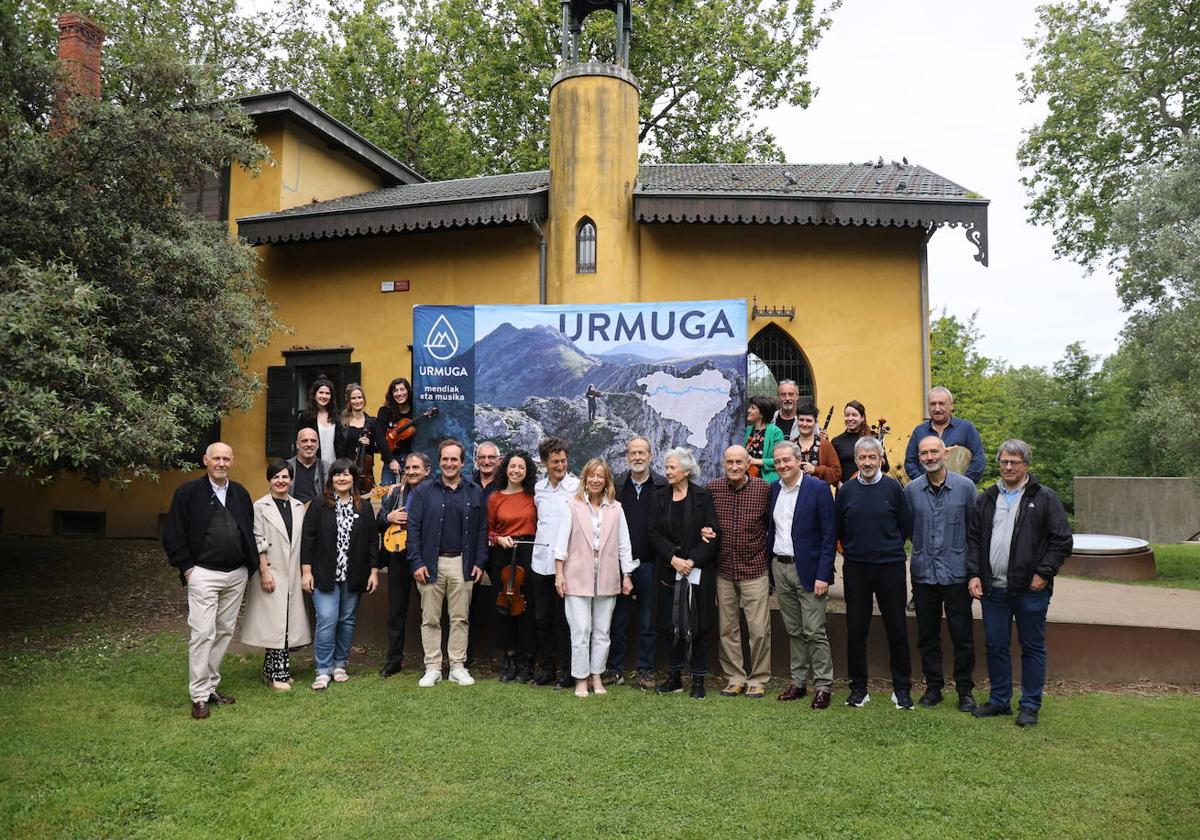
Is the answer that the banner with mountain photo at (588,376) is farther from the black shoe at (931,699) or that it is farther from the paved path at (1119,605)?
the black shoe at (931,699)

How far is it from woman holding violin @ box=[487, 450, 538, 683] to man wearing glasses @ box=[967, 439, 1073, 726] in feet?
10.2

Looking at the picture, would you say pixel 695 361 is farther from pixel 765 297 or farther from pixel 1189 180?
pixel 1189 180

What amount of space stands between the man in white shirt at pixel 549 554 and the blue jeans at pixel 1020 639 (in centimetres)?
293

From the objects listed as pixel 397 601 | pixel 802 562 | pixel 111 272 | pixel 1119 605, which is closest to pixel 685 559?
pixel 802 562

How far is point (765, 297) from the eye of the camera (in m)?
10.8

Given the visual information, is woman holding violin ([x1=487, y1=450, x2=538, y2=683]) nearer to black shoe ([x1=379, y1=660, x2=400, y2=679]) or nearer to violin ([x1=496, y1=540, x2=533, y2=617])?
violin ([x1=496, y1=540, x2=533, y2=617])

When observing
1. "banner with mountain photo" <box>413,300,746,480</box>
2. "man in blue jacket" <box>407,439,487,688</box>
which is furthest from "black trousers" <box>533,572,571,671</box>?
"banner with mountain photo" <box>413,300,746,480</box>

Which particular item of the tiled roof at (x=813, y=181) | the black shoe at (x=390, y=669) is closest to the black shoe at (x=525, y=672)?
the black shoe at (x=390, y=669)

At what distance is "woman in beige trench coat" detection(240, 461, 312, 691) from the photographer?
5.89 m

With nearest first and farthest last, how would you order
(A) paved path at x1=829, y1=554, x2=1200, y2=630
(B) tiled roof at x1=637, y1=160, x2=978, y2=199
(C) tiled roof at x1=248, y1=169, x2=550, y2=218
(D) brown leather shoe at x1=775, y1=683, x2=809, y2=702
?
(D) brown leather shoe at x1=775, y1=683, x2=809, y2=702 < (A) paved path at x1=829, y1=554, x2=1200, y2=630 < (B) tiled roof at x1=637, y1=160, x2=978, y2=199 < (C) tiled roof at x1=248, y1=169, x2=550, y2=218

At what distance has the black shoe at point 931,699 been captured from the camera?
5.48m

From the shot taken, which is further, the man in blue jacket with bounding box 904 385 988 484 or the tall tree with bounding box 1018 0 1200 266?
the tall tree with bounding box 1018 0 1200 266

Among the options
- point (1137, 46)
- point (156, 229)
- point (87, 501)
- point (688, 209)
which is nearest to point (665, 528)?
point (688, 209)

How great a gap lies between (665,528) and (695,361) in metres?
1.96
